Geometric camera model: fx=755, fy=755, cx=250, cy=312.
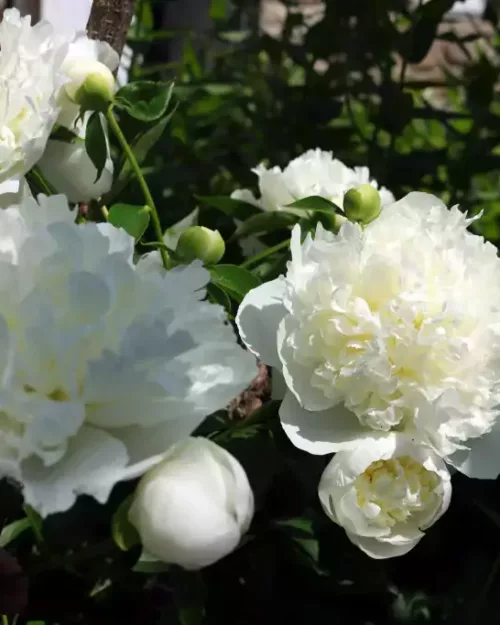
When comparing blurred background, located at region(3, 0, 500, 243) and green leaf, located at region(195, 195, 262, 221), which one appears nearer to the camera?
green leaf, located at region(195, 195, 262, 221)

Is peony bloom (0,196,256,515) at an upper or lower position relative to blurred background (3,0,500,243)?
upper

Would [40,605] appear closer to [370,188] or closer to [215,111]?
[370,188]

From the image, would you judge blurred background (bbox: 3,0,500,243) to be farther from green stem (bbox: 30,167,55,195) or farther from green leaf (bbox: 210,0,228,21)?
green stem (bbox: 30,167,55,195)

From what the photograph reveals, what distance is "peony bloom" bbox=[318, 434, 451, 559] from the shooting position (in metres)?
Result: 0.27

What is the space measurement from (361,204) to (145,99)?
12 centimetres

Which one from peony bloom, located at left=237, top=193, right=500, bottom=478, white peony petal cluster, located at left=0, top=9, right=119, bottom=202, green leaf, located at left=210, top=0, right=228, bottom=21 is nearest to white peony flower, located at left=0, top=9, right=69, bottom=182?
white peony petal cluster, located at left=0, top=9, right=119, bottom=202

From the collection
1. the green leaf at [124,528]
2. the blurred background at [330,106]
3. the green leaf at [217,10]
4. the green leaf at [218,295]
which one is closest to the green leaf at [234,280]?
the green leaf at [218,295]

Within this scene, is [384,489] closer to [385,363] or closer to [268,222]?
[385,363]

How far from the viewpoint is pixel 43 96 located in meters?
0.32

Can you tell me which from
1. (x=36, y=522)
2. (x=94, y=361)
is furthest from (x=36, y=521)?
(x=94, y=361)

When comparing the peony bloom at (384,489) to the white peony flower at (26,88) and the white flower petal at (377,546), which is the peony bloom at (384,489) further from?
the white peony flower at (26,88)

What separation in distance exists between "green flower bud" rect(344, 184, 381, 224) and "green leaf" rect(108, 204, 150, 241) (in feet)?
0.30

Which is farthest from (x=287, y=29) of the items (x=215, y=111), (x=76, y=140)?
(x=76, y=140)

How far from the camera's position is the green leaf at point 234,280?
0.32 m
